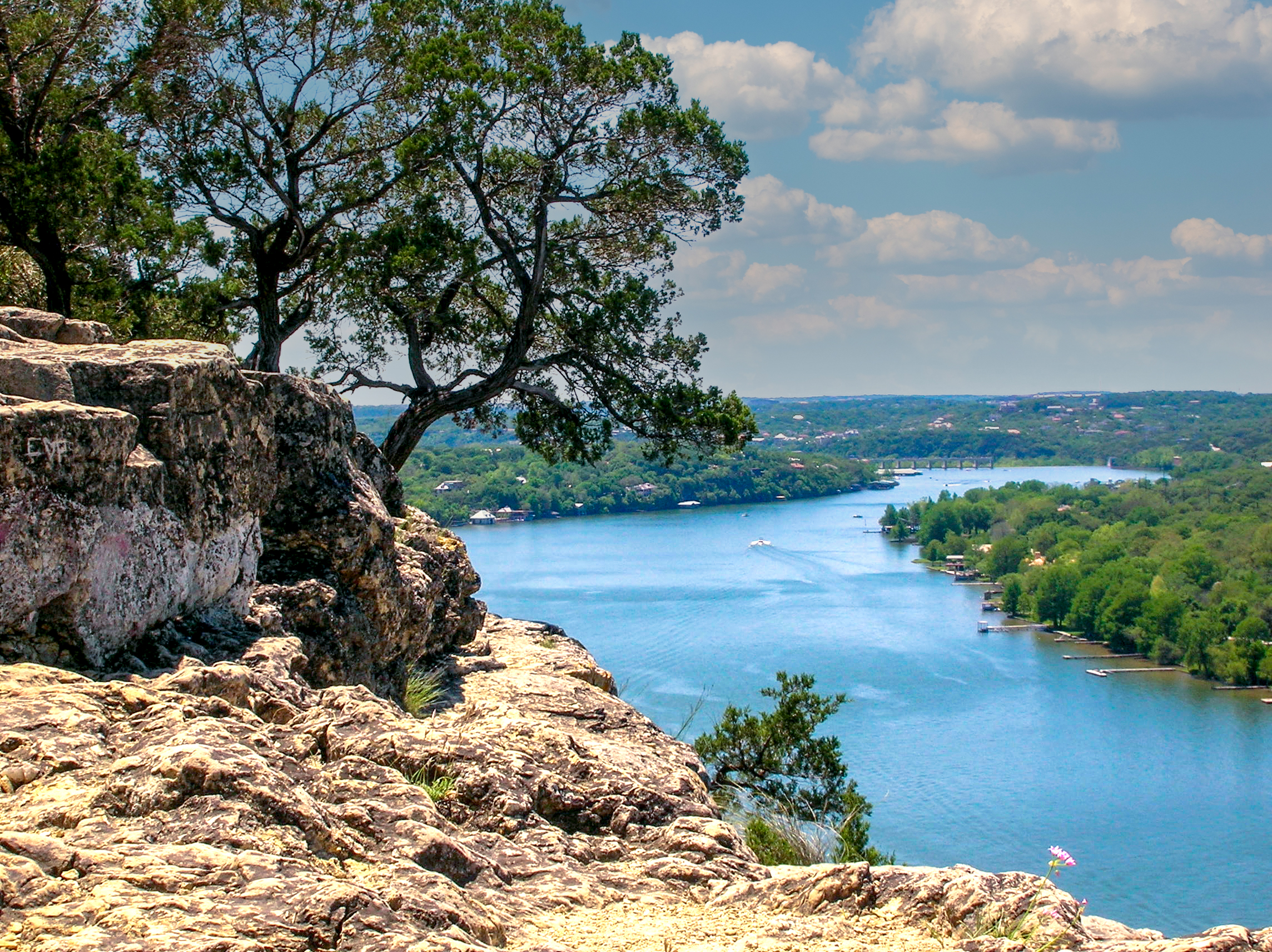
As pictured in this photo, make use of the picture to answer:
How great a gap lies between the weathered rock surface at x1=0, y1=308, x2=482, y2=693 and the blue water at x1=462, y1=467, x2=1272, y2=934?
56.3 ft

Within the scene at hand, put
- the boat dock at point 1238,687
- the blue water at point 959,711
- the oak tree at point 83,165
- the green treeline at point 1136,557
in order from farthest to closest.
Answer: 1. the green treeline at point 1136,557
2. the boat dock at point 1238,687
3. the blue water at point 959,711
4. the oak tree at point 83,165

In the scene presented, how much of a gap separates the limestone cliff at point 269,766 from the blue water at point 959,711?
58.6ft

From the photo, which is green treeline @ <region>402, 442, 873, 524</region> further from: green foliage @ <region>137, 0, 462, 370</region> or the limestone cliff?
the limestone cliff

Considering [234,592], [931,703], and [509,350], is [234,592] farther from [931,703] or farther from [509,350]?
[931,703]

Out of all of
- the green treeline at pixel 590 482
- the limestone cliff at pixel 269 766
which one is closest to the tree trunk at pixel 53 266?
the limestone cliff at pixel 269 766

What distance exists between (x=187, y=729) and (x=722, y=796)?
18.4ft

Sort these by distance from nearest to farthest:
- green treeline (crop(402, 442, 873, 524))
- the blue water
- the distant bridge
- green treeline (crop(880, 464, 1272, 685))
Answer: the blue water < green treeline (crop(880, 464, 1272, 685)) < green treeline (crop(402, 442, 873, 524)) < the distant bridge

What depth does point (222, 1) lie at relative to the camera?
33.7 ft

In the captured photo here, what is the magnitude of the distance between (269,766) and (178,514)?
60.0 inches

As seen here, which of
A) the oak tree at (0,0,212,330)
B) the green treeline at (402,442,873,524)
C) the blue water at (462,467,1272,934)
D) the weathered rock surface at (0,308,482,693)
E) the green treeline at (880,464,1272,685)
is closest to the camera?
the weathered rock surface at (0,308,482,693)

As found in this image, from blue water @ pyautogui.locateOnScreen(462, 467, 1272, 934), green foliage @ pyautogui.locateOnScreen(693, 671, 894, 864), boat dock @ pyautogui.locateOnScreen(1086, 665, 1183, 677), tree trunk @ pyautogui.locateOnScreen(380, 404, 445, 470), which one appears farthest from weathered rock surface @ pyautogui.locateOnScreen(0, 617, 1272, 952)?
boat dock @ pyautogui.locateOnScreen(1086, 665, 1183, 677)

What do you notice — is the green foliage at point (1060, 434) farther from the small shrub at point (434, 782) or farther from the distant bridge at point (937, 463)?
the small shrub at point (434, 782)

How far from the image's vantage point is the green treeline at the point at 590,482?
69.3m

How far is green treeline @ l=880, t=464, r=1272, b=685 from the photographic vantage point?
46.6 m
